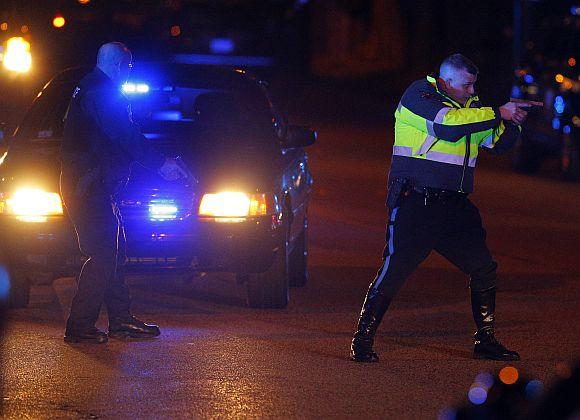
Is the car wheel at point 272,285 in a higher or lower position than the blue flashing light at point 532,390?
lower

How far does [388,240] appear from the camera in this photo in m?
7.64

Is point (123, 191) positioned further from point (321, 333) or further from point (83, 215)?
point (321, 333)

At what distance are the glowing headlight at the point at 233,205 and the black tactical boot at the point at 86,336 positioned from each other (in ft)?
3.93

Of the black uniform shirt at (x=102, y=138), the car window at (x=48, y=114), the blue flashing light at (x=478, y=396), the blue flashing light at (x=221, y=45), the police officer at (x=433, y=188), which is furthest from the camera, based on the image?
the blue flashing light at (x=221, y=45)

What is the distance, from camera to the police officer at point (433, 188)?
7480 millimetres

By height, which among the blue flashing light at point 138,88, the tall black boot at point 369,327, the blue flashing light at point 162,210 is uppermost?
the blue flashing light at point 138,88

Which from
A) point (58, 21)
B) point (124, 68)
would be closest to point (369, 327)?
point (124, 68)

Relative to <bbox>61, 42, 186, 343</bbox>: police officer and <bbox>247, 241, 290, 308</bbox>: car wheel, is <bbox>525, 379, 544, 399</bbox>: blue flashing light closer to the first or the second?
<bbox>61, 42, 186, 343</bbox>: police officer

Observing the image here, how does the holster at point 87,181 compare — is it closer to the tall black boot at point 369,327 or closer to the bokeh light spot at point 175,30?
the tall black boot at point 369,327

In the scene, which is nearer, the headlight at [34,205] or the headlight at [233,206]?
the headlight at [34,205]

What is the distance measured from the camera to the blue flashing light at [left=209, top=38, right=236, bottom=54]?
44094 millimetres

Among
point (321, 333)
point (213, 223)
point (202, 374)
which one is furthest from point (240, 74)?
point (202, 374)

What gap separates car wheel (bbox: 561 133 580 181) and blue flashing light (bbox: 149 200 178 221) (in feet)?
38.2

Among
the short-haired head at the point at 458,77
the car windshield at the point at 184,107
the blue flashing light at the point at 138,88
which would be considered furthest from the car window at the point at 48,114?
the short-haired head at the point at 458,77
